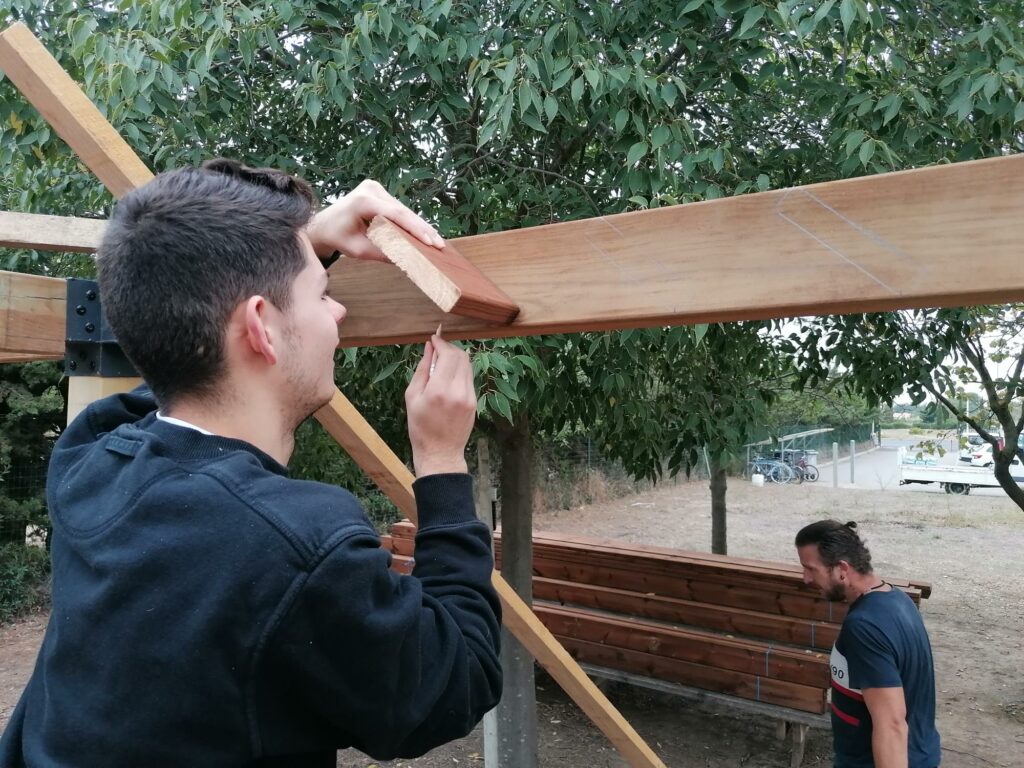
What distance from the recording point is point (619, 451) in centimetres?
426

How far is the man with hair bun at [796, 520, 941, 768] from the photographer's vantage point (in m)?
2.65

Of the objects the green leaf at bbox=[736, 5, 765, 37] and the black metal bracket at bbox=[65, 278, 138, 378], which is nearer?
the black metal bracket at bbox=[65, 278, 138, 378]

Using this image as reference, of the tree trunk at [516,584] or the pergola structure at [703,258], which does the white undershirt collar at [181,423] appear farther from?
the tree trunk at [516,584]

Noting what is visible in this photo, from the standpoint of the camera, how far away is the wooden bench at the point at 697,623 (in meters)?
4.60

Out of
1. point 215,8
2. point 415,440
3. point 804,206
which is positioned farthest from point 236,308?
point 215,8

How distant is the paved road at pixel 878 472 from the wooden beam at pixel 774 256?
670 inches

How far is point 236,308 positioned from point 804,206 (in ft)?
2.31

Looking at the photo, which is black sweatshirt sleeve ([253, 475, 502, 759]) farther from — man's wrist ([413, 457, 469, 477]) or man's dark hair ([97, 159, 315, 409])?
man's dark hair ([97, 159, 315, 409])

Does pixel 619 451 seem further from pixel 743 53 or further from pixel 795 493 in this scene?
pixel 795 493

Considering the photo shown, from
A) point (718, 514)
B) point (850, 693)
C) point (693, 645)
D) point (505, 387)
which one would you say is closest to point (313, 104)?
point (505, 387)

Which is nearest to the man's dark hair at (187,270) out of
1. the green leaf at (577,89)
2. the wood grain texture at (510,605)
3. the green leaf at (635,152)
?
the wood grain texture at (510,605)

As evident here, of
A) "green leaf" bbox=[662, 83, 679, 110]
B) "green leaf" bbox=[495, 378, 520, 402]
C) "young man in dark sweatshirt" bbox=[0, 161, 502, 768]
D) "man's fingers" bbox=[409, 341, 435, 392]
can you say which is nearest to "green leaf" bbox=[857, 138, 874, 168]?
"green leaf" bbox=[662, 83, 679, 110]

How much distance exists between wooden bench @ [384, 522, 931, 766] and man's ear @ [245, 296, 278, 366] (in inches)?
172

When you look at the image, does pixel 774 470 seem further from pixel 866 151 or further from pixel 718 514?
pixel 866 151
